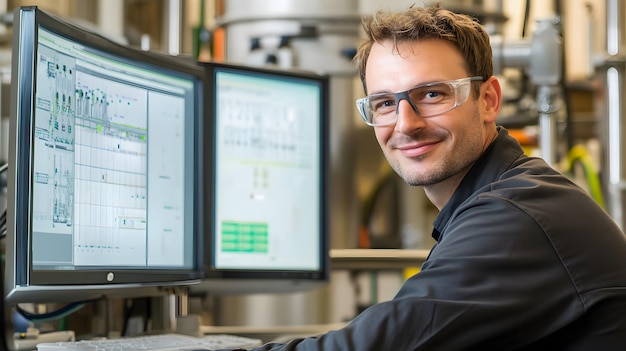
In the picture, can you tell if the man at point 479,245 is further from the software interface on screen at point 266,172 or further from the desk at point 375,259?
the desk at point 375,259

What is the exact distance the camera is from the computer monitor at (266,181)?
1.99 metres

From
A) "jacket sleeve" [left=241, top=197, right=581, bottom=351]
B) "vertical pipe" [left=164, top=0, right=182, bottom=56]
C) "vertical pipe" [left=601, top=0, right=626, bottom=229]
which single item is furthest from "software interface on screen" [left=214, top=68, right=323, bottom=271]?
"vertical pipe" [left=601, top=0, right=626, bottom=229]

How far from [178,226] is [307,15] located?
3.32 ft

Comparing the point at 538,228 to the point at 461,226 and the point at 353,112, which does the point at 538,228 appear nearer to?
the point at 461,226

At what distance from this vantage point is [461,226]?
4.16 feet

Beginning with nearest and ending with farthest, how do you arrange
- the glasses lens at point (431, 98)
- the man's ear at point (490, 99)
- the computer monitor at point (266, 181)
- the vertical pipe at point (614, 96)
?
the glasses lens at point (431, 98), the man's ear at point (490, 99), the computer monitor at point (266, 181), the vertical pipe at point (614, 96)

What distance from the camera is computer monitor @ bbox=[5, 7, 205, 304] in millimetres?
1356

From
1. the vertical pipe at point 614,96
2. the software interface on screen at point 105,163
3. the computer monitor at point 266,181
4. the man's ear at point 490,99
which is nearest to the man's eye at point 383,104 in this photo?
the man's ear at point 490,99

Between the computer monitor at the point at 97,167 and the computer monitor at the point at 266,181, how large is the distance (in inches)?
4.6

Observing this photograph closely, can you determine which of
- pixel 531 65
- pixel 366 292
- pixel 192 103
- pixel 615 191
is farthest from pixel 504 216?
pixel 615 191

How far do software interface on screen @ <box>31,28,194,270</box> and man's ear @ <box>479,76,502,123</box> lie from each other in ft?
1.74

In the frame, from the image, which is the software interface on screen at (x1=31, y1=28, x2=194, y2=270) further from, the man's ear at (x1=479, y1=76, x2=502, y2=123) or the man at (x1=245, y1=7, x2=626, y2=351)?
the man's ear at (x1=479, y1=76, x2=502, y2=123)

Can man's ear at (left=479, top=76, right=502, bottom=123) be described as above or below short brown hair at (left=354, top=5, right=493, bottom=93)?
below

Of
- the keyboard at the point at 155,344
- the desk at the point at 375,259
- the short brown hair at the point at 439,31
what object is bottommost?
the keyboard at the point at 155,344
